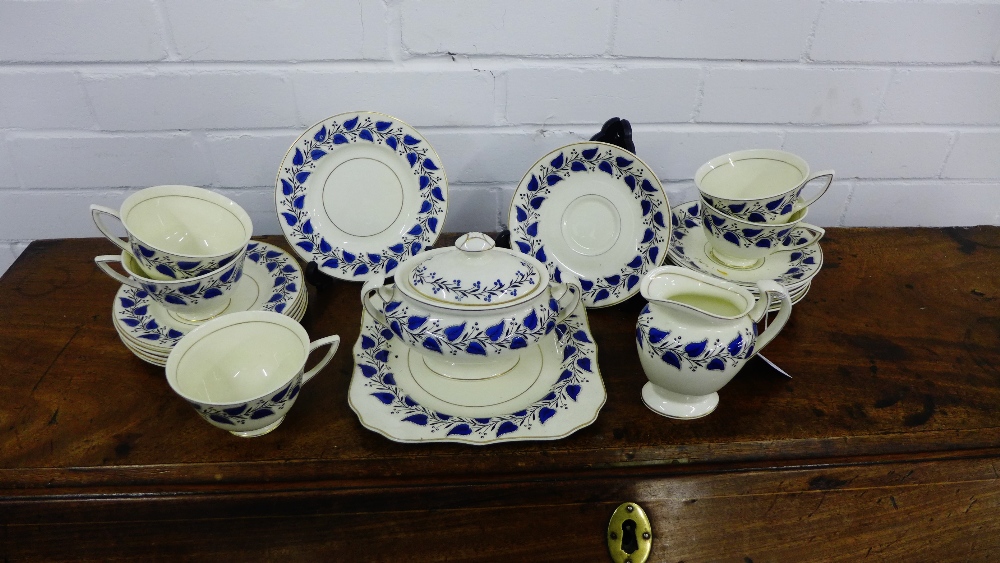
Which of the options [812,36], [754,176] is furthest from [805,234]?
[812,36]

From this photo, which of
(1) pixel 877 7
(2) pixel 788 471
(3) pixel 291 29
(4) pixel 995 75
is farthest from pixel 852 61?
(3) pixel 291 29

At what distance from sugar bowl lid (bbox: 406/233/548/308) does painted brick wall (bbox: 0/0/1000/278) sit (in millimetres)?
375

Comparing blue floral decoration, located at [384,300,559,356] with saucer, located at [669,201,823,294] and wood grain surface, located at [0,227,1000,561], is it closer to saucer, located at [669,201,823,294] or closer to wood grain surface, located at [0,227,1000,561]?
wood grain surface, located at [0,227,1000,561]

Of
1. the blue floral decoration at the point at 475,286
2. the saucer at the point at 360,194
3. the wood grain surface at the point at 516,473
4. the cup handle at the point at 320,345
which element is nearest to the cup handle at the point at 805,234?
the wood grain surface at the point at 516,473

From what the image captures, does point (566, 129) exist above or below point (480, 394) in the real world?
above

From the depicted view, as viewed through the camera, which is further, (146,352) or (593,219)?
(593,219)

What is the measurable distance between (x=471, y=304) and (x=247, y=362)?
29 centimetres

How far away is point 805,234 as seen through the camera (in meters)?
0.93

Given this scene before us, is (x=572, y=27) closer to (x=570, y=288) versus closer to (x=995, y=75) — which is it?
(x=570, y=288)

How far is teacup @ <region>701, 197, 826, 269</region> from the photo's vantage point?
2.59ft

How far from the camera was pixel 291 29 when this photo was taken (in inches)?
35.0

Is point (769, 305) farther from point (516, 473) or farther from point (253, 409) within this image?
point (253, 409)

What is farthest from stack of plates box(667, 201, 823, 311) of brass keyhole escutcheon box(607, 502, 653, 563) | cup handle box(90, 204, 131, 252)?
cup handle box(90, 204, 131, 252)

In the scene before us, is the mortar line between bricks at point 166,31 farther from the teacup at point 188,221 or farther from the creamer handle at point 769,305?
the creamer handle at point 769,305
